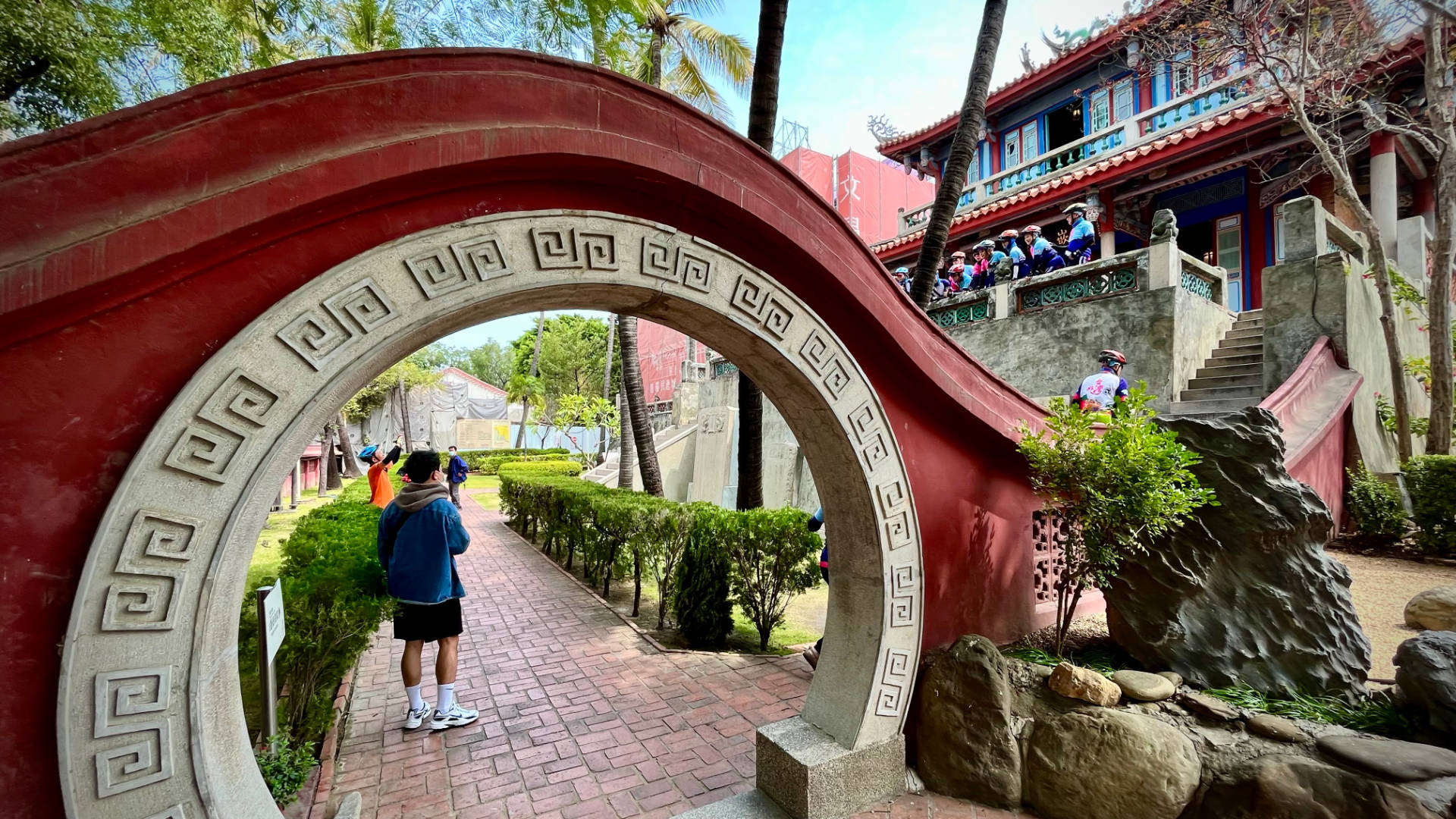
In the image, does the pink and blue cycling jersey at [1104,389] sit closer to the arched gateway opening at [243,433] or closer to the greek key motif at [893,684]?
the greek key motif at [893,684]

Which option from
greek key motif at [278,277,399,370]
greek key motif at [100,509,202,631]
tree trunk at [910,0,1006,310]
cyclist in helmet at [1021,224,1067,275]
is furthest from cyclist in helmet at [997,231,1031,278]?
greek key motif at [100,509,202,631]

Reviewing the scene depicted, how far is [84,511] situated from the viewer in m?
1.70

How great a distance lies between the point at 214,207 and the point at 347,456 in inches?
985

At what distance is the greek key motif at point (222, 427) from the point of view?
5.81 ft

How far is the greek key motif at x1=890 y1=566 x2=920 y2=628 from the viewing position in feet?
10.8

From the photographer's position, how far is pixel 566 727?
421 cm

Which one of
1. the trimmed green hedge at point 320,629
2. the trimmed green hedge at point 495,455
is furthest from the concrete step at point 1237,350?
the trimmed green hedge at point 495,455

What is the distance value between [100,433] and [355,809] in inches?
85.3

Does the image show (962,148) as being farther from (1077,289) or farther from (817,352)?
(817,352)

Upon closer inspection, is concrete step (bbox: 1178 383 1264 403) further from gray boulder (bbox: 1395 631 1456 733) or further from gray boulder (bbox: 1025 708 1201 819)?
gray boulder (bbox: 1025 708 1201 819)

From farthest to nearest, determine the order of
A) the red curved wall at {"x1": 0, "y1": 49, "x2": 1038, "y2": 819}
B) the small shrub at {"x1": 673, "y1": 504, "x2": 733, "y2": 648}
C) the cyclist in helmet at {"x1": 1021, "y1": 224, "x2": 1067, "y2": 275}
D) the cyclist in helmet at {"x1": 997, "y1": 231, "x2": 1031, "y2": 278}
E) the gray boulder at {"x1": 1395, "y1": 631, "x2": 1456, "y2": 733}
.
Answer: the cyclist in helmet at {"x1": 997, "y1": 231, "x2": 1031, "y2": 278}
the cyclist in helmet at {"x1": 1021, "y1": 224, "x2": 1067, "y2": 275}
the small shrub at {"x1": 673, "y1": 504, "x2": 733, "y2": 648}
the gray boulder at {"x1": 1395, "y1": 631, "x2": 1456, "y2": 733}
the red curved wall at {"x1": 0, "y1": 49, "x2": 1038, "y2": 819}

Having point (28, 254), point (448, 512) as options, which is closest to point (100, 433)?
point (28, 254)

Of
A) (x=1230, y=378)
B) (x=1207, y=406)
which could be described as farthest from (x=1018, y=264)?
(x=1207, y=406)

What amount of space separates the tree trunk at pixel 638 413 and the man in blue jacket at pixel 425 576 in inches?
189
